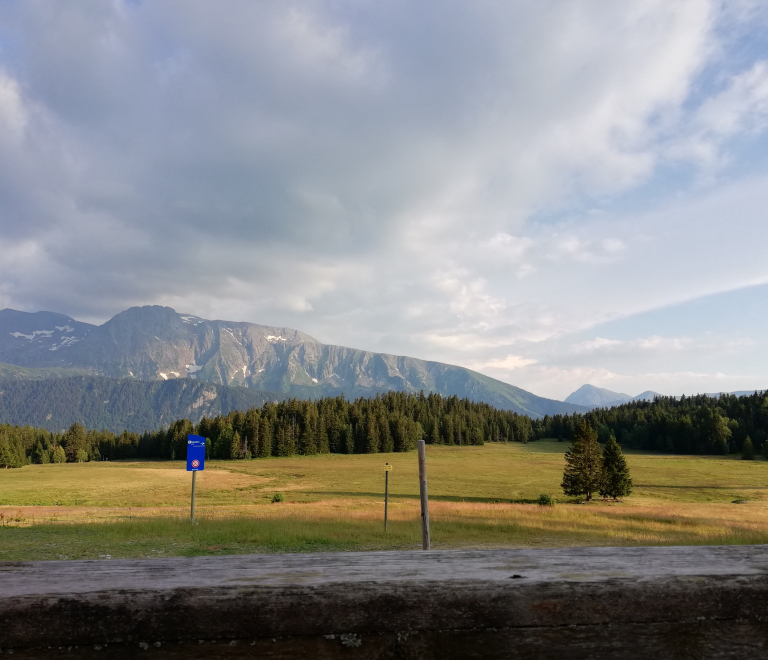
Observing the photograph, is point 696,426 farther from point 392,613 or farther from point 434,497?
point 392,613

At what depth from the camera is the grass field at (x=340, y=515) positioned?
58.6 feet

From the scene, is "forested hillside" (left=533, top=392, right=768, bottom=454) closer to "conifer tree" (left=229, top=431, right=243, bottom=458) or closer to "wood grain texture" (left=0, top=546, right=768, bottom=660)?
"conifer tree" (left=229, top=431, right=243, bottom=458)

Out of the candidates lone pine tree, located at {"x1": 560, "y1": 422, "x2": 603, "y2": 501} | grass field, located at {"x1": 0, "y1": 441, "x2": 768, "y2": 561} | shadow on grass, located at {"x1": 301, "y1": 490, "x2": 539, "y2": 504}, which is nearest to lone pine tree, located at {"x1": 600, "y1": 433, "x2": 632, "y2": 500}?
lone pine tree, located at {"x1": 560, "y1": 422, "x2": 603, "y2": 501}

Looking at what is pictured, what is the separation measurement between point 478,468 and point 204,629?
85290 mm

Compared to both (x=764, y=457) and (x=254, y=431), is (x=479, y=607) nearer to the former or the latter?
(x=254, y=431)

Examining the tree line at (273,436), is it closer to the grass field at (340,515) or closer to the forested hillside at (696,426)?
the forested hillside at (696,426)

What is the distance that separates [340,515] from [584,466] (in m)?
30.2

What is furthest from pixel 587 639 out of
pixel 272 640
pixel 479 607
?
pixel 272 640

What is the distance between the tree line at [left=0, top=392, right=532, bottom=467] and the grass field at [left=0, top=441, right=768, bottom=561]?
50299mm

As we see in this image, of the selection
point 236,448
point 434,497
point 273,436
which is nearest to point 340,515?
point 434,497

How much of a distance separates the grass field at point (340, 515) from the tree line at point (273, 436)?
50.3m

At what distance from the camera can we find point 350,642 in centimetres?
152

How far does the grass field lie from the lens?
17859 mm

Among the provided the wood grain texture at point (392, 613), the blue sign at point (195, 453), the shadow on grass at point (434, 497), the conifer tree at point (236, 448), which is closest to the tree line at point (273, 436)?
the conifer tree at point (236, 448)
